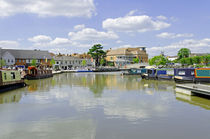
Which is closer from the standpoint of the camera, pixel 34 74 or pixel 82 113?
pixel 82 113

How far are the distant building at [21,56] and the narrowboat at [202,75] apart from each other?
60.6 m

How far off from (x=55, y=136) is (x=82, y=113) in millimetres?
4196

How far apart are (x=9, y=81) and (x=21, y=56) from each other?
62.3 metres

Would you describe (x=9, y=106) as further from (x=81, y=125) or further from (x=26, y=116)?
(x=81, y=125)

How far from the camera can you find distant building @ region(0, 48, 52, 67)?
260ft

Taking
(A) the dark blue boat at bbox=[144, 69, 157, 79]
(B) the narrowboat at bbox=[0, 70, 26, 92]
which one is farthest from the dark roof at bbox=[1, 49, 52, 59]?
(A) the dark blue boat at bbox=[144, 69, 157, 79]

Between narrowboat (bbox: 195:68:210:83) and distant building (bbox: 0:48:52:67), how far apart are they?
2387 inches

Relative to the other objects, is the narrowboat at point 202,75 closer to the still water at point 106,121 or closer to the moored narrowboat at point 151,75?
the moored narrowboat at point 151,75

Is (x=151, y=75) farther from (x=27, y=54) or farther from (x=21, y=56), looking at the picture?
(x=27, y=54)

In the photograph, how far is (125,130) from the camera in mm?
10211

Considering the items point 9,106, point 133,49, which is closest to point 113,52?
point 133,49

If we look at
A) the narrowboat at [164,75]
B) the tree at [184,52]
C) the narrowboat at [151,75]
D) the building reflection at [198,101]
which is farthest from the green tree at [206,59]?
the building reflection at [198,101]

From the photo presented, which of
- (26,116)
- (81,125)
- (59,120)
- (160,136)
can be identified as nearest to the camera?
(160,136)

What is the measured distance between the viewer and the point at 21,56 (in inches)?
3307
